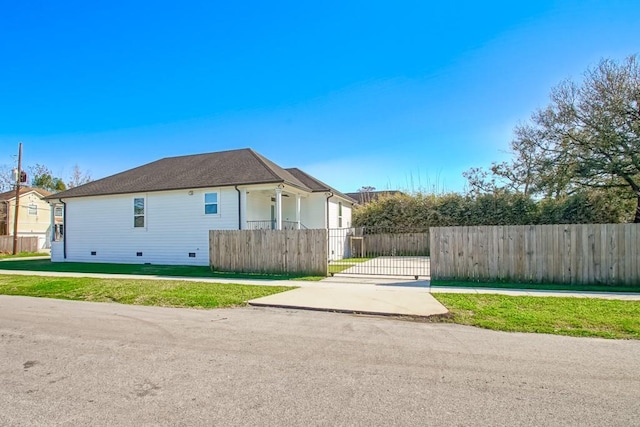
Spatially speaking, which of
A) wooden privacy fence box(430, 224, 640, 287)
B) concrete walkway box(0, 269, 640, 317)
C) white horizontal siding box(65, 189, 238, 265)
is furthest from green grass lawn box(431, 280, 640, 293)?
white horizontal siding box(65, 189, 238, 265)

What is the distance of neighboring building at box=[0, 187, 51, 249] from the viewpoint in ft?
136

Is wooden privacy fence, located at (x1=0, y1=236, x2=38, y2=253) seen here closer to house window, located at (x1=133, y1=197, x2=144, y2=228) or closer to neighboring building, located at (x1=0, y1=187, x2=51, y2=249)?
neighboring building, located at (x1=0, y1=187, x2=51, y2=249)

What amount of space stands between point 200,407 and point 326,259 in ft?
32.8

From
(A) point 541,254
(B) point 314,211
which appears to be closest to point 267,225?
(B) point 314,211

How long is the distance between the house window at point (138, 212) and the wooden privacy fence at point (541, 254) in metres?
15.0

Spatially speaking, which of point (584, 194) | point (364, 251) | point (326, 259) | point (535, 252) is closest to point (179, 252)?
point (326, 259)

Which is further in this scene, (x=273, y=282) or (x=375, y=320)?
(x=273, y=282)

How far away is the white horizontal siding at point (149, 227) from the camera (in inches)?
715

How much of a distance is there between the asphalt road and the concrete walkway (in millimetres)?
1082

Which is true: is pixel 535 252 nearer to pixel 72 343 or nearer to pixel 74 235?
pixel 72 343

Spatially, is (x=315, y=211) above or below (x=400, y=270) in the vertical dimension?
above

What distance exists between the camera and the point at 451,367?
179 inches

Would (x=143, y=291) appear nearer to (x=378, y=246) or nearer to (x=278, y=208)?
(x=278, y=208)

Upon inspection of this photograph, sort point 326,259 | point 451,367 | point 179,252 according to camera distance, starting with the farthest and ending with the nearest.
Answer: point 179,252 < point 326,259 < point 451,367
